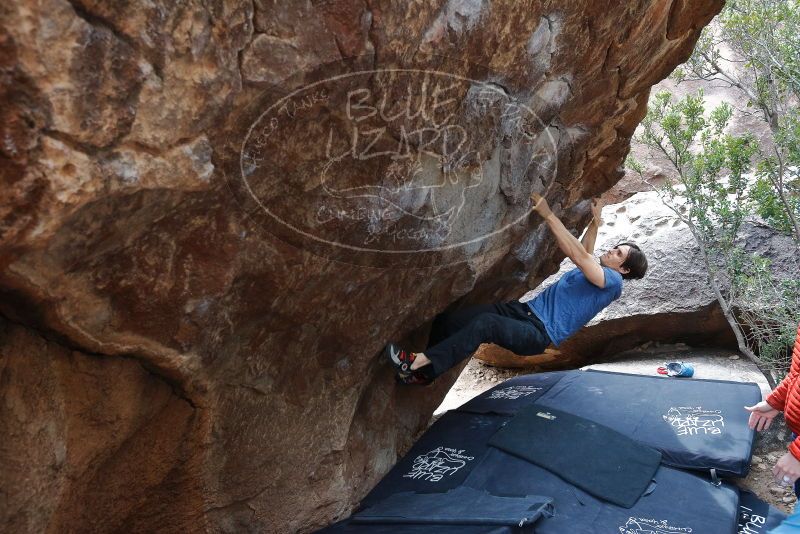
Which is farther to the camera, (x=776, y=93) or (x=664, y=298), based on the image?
(x=664, y=298)

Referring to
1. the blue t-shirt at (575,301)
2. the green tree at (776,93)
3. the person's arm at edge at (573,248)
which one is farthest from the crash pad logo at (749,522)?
the green tree at (776,93)

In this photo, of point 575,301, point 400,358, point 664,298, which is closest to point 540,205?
point 575,301

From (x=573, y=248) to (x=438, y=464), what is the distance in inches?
58.7

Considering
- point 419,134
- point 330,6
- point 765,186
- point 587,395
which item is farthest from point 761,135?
point 330,6

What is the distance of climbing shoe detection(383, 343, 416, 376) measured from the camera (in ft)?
12.1

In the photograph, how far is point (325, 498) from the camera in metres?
3.53

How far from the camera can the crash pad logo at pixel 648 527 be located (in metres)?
3.37

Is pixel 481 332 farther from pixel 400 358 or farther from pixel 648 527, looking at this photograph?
pixel 648 527

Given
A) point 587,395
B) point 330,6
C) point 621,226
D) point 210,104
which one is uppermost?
point 330,6

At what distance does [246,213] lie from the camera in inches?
95.0

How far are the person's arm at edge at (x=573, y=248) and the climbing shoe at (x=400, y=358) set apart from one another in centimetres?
105

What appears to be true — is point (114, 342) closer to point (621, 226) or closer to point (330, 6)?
point (330, 6)

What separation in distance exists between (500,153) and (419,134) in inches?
28.7

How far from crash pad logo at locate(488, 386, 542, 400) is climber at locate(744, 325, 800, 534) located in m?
1.86
